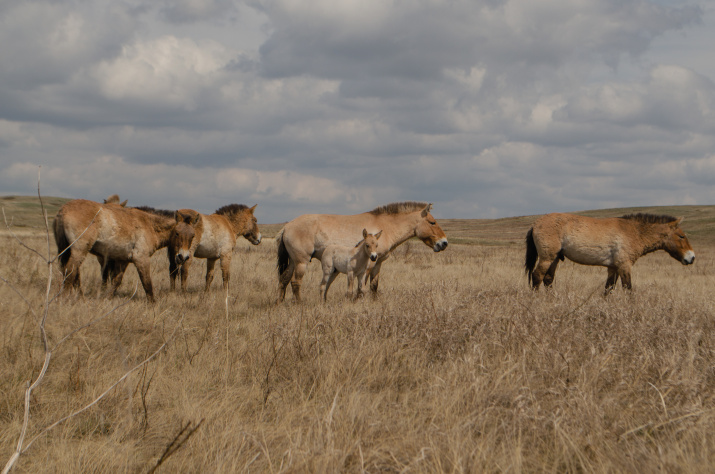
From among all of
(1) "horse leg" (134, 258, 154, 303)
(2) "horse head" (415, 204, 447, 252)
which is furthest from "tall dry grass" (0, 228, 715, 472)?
(2) "horse head" (415, 204, 447, 252)

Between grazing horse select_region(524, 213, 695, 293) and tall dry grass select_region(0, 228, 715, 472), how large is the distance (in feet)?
13.2

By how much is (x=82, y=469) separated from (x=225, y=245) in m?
9.26

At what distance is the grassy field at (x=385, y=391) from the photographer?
10.9 feet

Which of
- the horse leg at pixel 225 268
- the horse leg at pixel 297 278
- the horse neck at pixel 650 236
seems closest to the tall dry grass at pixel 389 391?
the horse leg at pixel 297 278

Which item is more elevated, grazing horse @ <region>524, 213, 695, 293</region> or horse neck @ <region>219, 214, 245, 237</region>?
horse neck @ <region>219, 214, 245, 237</region>

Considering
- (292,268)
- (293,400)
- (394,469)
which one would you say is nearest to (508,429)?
(394,469)

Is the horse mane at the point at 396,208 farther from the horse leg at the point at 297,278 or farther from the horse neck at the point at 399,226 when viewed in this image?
the horse leg at the point at 297,278

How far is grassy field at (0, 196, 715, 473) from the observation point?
331 cm

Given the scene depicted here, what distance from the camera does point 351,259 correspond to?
10.5 m

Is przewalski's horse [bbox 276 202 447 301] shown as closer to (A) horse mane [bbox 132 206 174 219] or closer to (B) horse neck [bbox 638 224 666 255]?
(A) horse mane [bbox 132 206 174 219]

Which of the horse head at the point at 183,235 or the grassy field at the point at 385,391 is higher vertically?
the horse head at the point at 183,235

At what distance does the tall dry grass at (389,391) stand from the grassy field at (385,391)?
0.02 meters

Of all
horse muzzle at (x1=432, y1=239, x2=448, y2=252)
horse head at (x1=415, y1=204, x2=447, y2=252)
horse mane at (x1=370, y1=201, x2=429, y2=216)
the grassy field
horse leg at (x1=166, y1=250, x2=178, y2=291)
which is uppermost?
horse mane at (x1=370, y1=201, x2=429, y2=216)

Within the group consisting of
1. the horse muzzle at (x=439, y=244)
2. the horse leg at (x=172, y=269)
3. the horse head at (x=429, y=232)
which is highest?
the horse head at (x=429, y=232)
